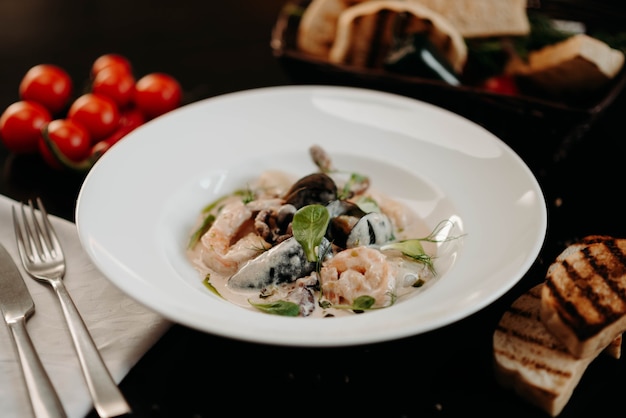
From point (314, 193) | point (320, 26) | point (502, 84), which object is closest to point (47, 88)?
point (320, 26)

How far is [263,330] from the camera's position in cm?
208

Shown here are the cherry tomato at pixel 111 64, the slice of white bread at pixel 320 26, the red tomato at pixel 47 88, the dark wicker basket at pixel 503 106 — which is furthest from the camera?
the cherry tomato at pixel 111 64

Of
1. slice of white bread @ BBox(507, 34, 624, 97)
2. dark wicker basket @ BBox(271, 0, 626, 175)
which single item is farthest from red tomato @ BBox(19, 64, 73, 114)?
slice of white bread @ BBox(507, 34, 624, 97)

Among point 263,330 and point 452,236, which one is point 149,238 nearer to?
point 263,330

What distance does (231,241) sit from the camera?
2887 mm

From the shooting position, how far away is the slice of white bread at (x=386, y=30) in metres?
4.00

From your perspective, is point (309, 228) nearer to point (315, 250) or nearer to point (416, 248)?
point (315, 250)

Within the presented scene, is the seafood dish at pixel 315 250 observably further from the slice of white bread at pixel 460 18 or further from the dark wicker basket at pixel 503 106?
the slice of white bread at pixel 460 18

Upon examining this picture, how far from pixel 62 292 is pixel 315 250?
106cm

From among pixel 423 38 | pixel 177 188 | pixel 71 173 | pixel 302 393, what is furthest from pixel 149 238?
pixel 423 38

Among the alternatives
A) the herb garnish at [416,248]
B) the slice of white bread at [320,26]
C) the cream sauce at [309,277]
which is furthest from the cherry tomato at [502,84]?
the herb garnish at [416,248]

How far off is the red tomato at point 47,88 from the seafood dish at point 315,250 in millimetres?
1900

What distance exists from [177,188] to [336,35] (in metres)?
1.76

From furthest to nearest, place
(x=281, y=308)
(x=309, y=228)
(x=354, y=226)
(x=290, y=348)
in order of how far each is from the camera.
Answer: (x=354, y=226) → (x=309, y=228) → (x=290, y=348) → (x=281, y=308)
